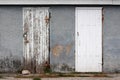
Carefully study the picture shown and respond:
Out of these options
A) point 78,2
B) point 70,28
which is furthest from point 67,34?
point 78,2

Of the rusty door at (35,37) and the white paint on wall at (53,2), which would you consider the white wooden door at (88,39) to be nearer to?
the white paint on wall at (53,2)

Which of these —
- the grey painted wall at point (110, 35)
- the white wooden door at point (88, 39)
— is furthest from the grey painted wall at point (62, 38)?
the grey painted wall at point (110, 35)

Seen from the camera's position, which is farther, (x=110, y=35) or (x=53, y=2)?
(x=110, y=35)

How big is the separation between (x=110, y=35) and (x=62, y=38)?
1.94 metres

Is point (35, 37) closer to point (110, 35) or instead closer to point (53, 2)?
point (53, 2)

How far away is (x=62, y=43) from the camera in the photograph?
17172 millimetres

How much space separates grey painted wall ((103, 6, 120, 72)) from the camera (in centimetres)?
1714

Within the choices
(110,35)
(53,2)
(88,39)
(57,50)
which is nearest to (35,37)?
(57,50)

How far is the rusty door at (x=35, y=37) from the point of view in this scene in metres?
17.1

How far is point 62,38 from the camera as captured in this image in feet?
56.3

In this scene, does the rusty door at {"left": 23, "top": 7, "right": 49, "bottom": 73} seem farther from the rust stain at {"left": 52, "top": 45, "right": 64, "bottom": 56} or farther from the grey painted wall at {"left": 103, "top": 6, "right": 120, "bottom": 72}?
the grey painted wall at {"left": 103, "top": 6, "right": 120, "bottom": 72}

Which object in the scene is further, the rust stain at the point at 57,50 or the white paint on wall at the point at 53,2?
the rust stain at the point at 57,50

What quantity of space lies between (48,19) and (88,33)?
170 cm

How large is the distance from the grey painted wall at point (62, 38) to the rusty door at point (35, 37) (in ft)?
0.79
